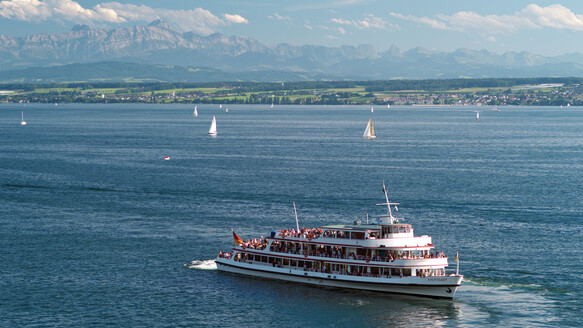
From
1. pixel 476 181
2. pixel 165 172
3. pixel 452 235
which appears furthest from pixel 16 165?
pixel 452 235

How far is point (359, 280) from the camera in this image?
8338 cm

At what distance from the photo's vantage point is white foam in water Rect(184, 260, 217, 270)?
301ft

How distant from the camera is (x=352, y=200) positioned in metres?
132

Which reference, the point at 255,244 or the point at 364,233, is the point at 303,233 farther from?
the point at 364,233

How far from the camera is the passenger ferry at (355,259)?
80750mm

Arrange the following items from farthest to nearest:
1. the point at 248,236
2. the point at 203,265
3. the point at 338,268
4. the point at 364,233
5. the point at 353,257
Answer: the point at 248,236
the point at 203,265
the point at 338,268
the point at 353,257
the point at 364,233

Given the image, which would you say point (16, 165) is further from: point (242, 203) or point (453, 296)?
point (453, 296)

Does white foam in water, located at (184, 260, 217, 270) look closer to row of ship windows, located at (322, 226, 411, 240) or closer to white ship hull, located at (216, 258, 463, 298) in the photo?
white ship hull, located at (216, 258, 463, 298)

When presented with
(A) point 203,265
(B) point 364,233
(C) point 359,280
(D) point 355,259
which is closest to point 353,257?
(D) point 355,259

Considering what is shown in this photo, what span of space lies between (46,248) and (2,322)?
90.5 ft

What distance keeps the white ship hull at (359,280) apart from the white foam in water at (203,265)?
48.3 inches

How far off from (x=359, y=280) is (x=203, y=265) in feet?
68.4

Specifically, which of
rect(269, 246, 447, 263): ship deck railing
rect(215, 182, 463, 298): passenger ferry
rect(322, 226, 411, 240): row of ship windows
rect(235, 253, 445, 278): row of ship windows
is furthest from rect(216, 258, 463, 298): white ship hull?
rect(322, 226, 411, 240): row of ship windows

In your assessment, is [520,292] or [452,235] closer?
[520,292]
